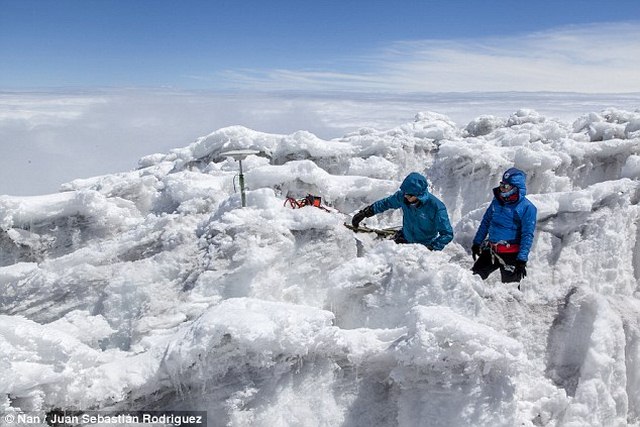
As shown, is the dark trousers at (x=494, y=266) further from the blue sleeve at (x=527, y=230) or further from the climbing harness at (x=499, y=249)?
the blue sleeve at (x=527, y=230)

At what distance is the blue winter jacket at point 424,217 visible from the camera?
20.7 ft

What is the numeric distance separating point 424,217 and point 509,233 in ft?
3.66

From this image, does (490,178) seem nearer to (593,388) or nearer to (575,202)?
(575,202)

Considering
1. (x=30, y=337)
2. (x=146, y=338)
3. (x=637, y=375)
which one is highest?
(x=30, y=337)

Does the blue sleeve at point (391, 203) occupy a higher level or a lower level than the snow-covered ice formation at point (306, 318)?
higher

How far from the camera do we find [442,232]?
250 inches

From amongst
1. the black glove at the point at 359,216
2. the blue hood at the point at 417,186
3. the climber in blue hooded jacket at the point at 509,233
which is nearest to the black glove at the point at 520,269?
the climber in blue hooded jacket at the point at 509,233

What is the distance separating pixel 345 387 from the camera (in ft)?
12.5

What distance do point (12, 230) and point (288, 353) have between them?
6.95 metres

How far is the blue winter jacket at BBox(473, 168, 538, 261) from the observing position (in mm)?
6168

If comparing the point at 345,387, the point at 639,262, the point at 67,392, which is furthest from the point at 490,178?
the point at 67,392

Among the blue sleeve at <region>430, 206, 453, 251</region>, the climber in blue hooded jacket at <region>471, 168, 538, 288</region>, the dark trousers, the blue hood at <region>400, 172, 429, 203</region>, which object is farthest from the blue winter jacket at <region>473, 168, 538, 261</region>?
the blue hood at <region>400, 172, 429, 203</region>

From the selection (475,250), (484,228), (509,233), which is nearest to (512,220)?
(509,233)

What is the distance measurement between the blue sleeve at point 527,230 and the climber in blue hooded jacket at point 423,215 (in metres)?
0.88
